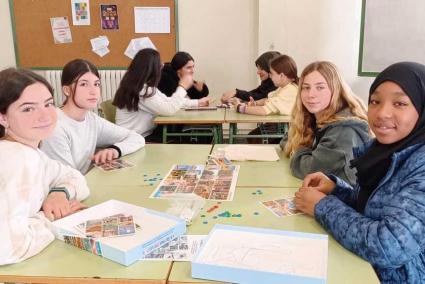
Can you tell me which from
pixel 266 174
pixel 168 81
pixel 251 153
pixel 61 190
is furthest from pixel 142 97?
pixel 61 190

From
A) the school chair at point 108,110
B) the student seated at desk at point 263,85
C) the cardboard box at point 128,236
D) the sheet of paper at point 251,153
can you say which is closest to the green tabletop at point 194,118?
the school chair at point 108,110

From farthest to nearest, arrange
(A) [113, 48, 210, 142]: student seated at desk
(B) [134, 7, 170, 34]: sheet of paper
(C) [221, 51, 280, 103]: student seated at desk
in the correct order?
(B) [134, 7, 170, 34]: sheet of paper
(C) [221, 51, 280, 103]: student seated at desk
(A) [113, 48, 210, 142]: student seated at desk

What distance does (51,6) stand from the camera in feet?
17.0

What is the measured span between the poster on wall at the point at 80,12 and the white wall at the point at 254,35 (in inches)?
→ 34.2

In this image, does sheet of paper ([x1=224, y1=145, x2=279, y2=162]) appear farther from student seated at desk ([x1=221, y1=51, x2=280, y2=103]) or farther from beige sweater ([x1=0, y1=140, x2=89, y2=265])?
student seated at desk ([x1=221, y1=51, x2=280, y2=103])

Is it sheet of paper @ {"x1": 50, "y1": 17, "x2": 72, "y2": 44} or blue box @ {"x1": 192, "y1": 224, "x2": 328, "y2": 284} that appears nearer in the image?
blue box @ {"x1": 192, "y1": 224, "x2": 328, "y2": 284}

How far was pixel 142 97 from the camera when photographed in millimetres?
3352

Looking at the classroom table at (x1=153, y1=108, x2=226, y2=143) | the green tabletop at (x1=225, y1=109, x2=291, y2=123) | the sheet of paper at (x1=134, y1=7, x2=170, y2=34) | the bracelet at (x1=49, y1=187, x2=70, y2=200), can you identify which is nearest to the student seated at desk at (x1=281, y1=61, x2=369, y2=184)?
the bracelet at (x1=49, y1=187, x2=70, y2=200)

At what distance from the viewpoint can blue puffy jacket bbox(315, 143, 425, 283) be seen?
1.06 m

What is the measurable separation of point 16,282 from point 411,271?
1070mm

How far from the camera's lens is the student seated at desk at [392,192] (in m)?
1.07

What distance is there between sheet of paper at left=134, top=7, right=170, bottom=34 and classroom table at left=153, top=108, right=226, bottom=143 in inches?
70.9

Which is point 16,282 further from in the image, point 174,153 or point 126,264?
point 174,153

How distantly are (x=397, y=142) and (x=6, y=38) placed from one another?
17.5 feet
